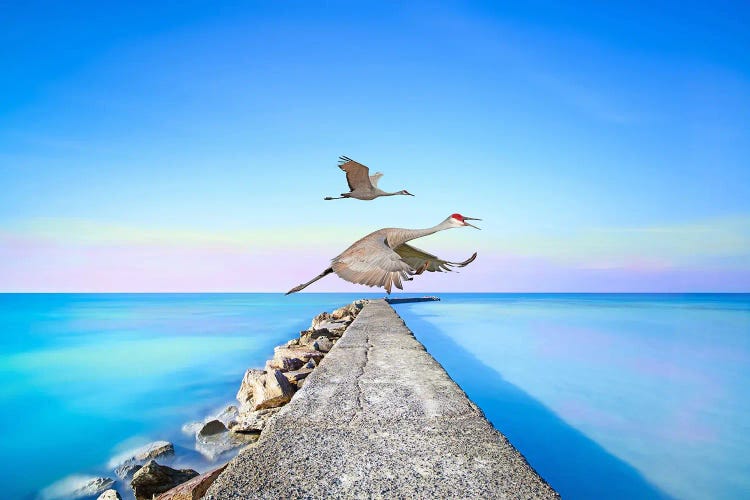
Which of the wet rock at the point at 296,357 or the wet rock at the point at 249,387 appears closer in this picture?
the wet rock at the point at 249,387

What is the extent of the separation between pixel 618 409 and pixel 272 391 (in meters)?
4.85

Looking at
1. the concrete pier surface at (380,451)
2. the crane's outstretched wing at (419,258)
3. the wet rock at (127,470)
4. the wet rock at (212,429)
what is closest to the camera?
the concrete pier surface at (380,451)

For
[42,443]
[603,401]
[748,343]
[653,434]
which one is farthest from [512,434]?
[748,343]

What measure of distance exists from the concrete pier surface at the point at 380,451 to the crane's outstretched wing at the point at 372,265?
769 millimetres

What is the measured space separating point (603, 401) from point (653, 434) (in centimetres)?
137

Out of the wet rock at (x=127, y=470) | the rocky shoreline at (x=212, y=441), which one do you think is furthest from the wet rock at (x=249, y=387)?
the wet rock at (x=127, y=470)

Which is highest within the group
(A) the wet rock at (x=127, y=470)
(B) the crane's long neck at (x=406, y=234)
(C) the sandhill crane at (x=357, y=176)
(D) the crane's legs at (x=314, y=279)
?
(C) the sandhill crane at (x=357, y=176)

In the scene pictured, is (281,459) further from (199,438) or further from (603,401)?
(603,401)

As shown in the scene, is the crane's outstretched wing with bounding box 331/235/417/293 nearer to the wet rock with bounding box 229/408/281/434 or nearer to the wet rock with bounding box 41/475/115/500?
the wet rock with bounding box 229/408/281/434

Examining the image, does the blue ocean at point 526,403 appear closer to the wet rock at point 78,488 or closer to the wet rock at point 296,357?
the wet rock at point 78,488

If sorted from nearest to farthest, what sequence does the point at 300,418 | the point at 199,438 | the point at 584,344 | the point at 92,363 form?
the point at 300,418 → the point at 199,438 → the point at 92,363 → the point at 584,344

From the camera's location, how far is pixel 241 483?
1.76m

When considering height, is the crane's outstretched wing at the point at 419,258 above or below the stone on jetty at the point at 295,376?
above

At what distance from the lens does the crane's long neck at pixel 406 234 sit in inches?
88.8
